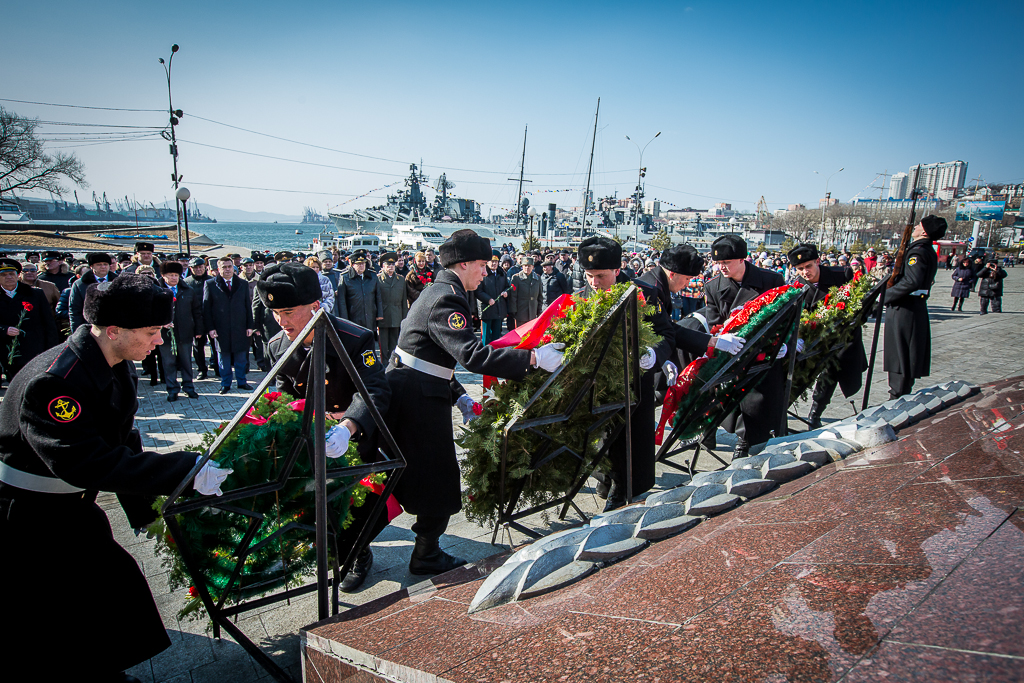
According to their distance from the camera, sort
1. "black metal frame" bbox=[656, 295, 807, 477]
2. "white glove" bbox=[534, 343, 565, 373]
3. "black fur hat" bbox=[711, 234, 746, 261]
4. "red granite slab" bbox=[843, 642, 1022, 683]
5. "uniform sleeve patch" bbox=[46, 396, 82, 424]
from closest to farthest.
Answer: "red granite slab" bbox=[843, 642, 1022, 683] → "uniform sleeve patch" bbox=[46, 396, 82, 424] → "white glove" bbox=[534, 343, 565, 373] → "black metal frame" bbox=[656, 295, 807, 477] → "black fur hat" bbox=[711, 234, 746, 261]

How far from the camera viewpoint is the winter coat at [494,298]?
1205cm

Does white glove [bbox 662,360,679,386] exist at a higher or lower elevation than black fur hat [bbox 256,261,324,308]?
lower

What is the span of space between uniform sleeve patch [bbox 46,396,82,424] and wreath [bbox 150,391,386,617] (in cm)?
49

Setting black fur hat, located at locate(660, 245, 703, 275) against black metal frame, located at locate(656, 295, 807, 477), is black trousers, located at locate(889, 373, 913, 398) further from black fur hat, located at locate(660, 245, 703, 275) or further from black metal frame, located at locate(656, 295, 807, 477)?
black fur hat, located at locate(660, 245, 703, 275)

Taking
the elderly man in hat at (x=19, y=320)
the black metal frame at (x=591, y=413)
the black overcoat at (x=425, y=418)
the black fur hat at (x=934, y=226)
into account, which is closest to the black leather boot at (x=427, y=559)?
the black overcoat at (x=425, y=418)

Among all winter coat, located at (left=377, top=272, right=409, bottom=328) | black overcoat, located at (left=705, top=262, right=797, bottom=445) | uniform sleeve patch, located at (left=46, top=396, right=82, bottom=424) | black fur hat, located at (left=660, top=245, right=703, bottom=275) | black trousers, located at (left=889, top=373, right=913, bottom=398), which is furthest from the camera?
winter coat, located at (left=377, top=272, right=409, bottom=328)

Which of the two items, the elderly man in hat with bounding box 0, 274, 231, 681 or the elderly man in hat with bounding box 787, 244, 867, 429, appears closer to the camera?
the elderly man in hat with bounding box 0, 274, 231, 681

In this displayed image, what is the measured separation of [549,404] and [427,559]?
1.32 m

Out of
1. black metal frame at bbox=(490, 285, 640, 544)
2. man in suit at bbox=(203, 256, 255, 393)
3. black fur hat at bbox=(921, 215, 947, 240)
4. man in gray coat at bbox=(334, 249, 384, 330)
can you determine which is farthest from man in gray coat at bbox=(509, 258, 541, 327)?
black metal frame at bbox=(490, 285, 640, 544)

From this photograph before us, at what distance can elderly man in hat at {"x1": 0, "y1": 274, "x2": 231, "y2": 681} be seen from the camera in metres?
2.04

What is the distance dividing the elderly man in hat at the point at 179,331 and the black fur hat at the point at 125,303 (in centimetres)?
628

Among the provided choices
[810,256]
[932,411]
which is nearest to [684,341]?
[932,411]

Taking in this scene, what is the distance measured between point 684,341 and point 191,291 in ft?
24.2

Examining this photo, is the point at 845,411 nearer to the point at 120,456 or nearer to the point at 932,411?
the point at 932,411
